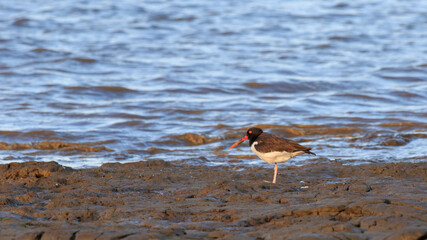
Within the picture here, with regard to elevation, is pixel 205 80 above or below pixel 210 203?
below

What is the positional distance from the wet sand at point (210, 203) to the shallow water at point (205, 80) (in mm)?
1652

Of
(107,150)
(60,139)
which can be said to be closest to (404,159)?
(107,150)

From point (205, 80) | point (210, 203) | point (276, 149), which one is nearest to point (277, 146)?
point (276, 149)

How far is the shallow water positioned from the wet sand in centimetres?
165

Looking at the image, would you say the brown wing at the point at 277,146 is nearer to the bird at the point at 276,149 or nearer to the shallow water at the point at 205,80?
the bird at the point at 276,149

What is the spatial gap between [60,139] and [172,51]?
32.4ft

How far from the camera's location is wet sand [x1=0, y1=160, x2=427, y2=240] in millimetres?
4395

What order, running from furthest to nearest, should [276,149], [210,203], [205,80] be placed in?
[205,80], [276,149], [210,203]

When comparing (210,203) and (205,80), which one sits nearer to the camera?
(210,203)

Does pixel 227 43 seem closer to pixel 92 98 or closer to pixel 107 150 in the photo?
pixel 92 98

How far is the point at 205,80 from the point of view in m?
15.8

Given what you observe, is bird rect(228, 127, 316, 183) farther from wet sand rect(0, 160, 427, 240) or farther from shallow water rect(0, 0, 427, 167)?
shallow water rect(0, 0, 427, 167)

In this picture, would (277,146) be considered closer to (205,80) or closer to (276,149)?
(276,149)

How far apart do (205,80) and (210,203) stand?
10488 millimetres
